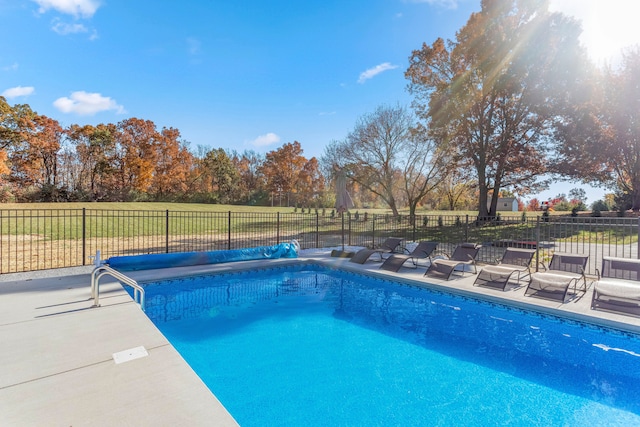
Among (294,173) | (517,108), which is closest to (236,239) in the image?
(517,108)

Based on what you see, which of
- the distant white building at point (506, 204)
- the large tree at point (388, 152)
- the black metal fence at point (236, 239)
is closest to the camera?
the black metal fence at point (236, 239)

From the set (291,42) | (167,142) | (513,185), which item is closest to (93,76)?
(291,42)

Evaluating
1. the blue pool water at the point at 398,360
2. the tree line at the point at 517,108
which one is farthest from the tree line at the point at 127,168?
the blue pool water at the point at 398,360

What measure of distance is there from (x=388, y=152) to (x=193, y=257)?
1756cm

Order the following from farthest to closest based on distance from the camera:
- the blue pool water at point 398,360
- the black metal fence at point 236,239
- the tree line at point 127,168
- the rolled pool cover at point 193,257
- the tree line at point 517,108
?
the tree line at point 127,168, the tree line at point 517,108, the black metal fence at point 236,239, the rolled pool cover at point 193,257, the blue pool water at point 398,360

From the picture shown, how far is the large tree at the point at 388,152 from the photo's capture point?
2262 cm

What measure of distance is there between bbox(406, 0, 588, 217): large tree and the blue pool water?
51.3ft

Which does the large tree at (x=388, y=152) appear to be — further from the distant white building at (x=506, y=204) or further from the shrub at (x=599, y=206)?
the distant white building at (x=506, y=204)

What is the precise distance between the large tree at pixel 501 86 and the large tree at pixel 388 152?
1731 mm

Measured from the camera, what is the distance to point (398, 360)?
4590 millimetres

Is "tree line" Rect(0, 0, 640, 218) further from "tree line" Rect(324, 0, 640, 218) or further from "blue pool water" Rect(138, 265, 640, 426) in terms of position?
"blue pool water" Rect(138, 265, 640, 426)

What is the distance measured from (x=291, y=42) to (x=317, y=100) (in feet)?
24.7

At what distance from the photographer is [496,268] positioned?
718 centimetres

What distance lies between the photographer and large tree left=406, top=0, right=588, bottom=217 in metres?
17.1
